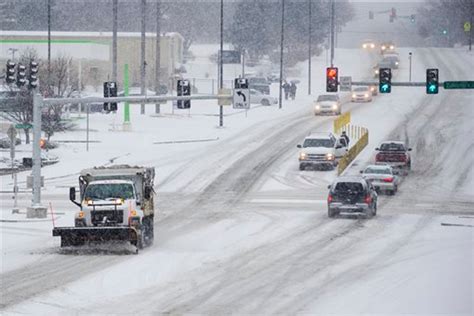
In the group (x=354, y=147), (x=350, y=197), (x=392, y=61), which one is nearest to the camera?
(x=350, y=197)

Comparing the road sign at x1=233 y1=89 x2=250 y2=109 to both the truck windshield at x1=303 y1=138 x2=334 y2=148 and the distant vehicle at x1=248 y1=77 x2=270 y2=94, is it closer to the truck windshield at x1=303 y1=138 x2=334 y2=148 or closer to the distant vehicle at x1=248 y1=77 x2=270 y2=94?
the truck windshield at x1=303 y1=138 x2=334 y2=148

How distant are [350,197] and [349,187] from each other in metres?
0.43

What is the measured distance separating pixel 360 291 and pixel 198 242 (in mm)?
10818

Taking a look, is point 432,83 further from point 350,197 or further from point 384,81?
point 350,197

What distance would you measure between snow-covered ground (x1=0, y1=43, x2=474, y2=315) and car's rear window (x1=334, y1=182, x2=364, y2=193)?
130cm

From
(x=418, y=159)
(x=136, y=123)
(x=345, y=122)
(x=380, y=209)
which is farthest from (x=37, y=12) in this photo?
(x=380, y=209)

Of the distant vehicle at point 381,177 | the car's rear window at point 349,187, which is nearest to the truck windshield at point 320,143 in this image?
the distant vehicle at point 381,177

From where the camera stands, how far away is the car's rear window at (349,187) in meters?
45.4

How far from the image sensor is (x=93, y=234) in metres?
34.6

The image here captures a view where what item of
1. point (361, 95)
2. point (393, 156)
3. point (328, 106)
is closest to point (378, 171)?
point (393, 156)

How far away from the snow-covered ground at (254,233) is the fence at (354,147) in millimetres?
566

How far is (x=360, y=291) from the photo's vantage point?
92.6ft

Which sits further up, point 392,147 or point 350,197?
point 392,147

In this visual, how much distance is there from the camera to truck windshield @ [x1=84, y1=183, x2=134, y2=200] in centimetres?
3584
